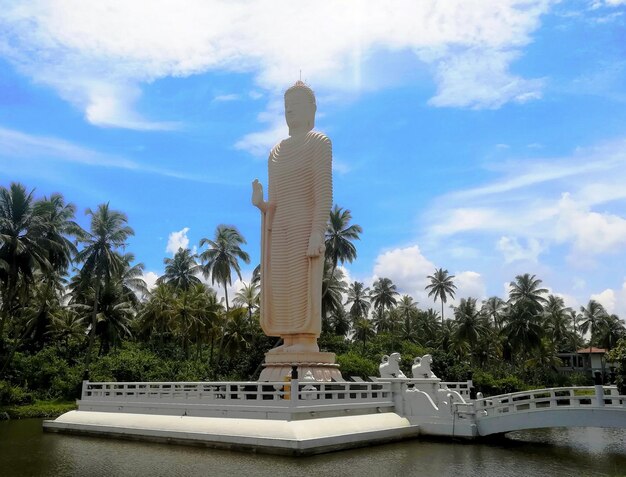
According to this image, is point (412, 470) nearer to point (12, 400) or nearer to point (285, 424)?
point (285, 424)

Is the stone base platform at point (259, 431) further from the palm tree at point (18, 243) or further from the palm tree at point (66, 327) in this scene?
the palm tree at point (66, 327)

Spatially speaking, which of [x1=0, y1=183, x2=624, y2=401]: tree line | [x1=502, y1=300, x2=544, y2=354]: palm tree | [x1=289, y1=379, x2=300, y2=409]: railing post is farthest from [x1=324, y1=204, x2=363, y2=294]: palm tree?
[x1=289, y1=379, x2=300, y2=409]: railing post

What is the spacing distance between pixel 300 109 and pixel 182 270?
121 feet

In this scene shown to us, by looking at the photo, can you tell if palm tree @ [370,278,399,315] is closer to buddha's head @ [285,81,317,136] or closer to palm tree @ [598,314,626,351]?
palm tree @ [598,314,626,351]

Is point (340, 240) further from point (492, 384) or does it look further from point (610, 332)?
point (610, 332)

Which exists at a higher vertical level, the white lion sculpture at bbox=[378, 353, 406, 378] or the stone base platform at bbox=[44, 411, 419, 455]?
the white lion sculpture at bbox=[378, 353, 406, 378]

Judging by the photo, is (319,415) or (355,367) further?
(355,367)

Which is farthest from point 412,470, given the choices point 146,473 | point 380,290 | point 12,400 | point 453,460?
point 380,290

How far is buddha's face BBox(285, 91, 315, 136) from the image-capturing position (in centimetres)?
2925

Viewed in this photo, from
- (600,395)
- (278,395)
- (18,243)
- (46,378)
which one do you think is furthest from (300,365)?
(46,378)

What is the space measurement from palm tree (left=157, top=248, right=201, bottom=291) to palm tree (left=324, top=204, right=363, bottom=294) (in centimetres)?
1765

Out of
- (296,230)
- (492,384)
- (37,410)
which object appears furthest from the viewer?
(492,384)

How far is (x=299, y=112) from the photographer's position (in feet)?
96.0

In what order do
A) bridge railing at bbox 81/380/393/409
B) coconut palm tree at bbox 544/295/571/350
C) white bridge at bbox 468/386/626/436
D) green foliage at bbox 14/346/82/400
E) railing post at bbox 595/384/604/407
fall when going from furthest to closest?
coconut palm tree at bbox 544/295/571/350, green foliage at bbox 14/346/82/400, bridge railing at bbox 81/380/393/409, railing post at bbox 595/384/604/407, white bridge at bbox 468/386/626/436
